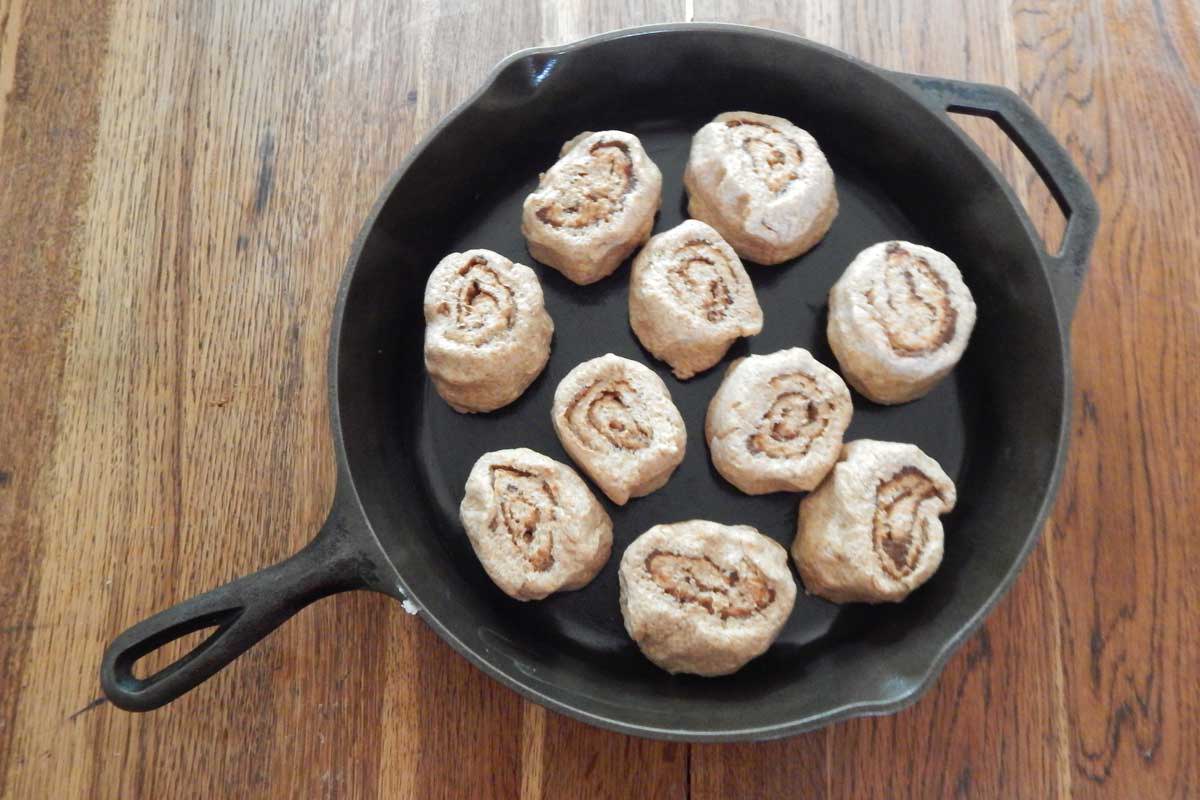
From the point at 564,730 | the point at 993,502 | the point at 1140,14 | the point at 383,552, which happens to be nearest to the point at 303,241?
the point at 383,552

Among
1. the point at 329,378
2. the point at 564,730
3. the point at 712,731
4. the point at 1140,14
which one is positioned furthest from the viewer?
the point at 1140,14

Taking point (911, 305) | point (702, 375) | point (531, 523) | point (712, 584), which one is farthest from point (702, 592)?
point (911, 305)

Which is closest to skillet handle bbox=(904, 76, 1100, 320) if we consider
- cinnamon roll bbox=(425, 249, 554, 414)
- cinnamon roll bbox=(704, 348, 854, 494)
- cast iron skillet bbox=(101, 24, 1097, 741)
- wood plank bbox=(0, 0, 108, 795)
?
cast iron skillet bbox=(101, 24, 1097, 741)

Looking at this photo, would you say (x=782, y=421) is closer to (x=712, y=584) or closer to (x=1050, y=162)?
(x=712, y=584)

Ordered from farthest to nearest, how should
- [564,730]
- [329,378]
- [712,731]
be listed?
[564,730]
[329,378]
[712,731]

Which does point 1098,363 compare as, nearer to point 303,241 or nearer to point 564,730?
point 564,730

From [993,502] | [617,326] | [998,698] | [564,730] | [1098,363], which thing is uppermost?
[617,326]

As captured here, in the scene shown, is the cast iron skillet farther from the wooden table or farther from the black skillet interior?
the wooden table
